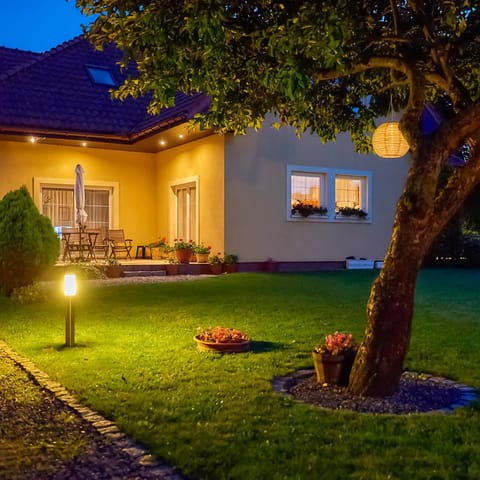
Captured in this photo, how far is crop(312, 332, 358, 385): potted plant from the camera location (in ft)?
17.1

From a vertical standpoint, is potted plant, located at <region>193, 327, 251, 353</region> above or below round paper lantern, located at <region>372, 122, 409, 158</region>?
below

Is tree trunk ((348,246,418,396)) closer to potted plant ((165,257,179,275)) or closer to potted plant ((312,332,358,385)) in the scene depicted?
potted plant ((312,332,358,385))

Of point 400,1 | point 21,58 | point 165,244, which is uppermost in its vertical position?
point 21,58

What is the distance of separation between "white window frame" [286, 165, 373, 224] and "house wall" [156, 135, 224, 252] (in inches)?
79.1

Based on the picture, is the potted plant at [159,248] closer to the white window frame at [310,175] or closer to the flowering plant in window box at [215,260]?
the flowering plant in window box at [215,260]

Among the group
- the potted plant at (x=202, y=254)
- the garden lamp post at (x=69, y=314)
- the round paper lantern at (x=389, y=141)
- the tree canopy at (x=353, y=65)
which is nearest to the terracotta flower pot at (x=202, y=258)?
the potted plant at (x=202, y=254)

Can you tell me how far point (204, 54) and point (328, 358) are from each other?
275 centimetres

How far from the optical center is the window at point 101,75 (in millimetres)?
18234

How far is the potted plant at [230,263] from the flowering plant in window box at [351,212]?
385 centimetres

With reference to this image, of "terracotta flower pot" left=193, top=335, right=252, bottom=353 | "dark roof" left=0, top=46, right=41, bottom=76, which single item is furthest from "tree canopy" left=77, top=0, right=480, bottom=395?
"dark roof" left=0, top=46, right=41, bottom=76

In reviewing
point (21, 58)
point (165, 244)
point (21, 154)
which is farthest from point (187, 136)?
point (21, 58)

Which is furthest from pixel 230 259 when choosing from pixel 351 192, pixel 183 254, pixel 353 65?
pixel 353 65

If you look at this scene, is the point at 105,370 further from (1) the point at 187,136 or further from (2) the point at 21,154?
(2) the point at 21,154

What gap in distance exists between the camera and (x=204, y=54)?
5.05 metres
